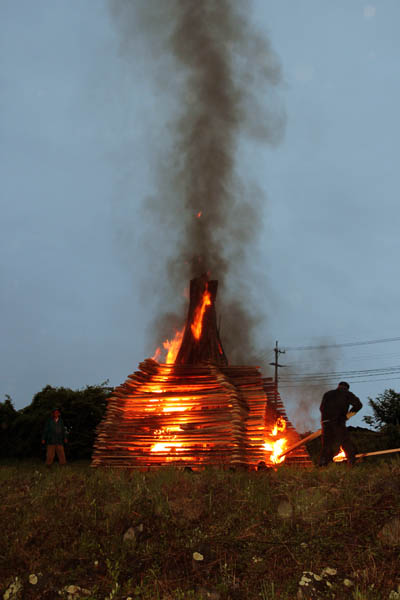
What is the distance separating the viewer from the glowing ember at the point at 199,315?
16.3 m

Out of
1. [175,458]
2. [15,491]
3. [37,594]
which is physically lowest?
[37,594]

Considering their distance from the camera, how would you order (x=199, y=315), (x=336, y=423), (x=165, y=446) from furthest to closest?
(x=199, y=315), (x=165, y=446), (x=336, y=423)

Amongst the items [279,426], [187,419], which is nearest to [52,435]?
[187,419]

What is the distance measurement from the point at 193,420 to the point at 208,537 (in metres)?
5.74

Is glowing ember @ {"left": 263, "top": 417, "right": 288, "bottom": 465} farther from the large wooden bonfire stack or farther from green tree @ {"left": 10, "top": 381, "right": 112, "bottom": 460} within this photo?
green tree @ {"left": 10, "top": 381, "right": 112, "bottom": 460}

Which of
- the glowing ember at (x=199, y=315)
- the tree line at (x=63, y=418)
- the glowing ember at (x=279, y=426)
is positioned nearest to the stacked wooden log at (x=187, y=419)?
the glowing ember at (x=279, y=426)

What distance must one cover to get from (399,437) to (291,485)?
18308 millimetres

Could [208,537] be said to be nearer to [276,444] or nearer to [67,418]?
[276,444]

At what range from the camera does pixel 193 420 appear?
12891 mm

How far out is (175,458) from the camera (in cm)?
1248

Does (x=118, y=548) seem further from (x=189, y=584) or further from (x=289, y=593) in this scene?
(x=289, y=593)

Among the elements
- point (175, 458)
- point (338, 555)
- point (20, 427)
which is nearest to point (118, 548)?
point (338, 555)

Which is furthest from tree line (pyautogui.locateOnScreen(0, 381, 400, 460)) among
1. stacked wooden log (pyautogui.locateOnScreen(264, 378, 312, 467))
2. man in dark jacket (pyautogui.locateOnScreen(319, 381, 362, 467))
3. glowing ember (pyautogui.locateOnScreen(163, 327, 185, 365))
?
man in dark jacket (pyautogui.locateOnScreen(319, 381, 362, 467))

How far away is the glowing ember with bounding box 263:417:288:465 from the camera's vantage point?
1362 centimetres
